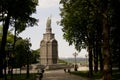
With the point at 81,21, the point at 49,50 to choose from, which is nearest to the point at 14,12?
the point at 81,21

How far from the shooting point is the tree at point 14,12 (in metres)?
41.0

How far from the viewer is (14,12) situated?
42.2 m

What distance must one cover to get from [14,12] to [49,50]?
233 feet

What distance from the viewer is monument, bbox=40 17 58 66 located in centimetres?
11231

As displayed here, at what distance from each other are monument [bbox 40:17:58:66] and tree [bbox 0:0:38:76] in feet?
213

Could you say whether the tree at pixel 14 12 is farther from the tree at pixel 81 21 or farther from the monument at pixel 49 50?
the monument at pixel 49 50

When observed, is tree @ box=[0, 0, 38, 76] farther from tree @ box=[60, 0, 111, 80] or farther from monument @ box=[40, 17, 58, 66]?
monument @ box=[40, 17, 58, 66]

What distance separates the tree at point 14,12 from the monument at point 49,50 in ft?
213

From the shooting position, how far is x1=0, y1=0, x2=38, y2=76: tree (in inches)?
1615

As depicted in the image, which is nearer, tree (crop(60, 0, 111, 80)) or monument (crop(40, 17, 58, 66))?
tree (crop(60, 0, 111, 80))

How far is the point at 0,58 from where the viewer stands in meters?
42.9

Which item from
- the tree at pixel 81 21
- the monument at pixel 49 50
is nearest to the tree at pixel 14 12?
the tree at pixel 81 21

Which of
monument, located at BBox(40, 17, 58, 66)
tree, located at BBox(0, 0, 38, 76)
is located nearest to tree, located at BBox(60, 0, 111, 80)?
tree, located at BBox(0, 0, 38, 76)

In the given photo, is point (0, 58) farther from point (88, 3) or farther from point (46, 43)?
point (46, 43)
